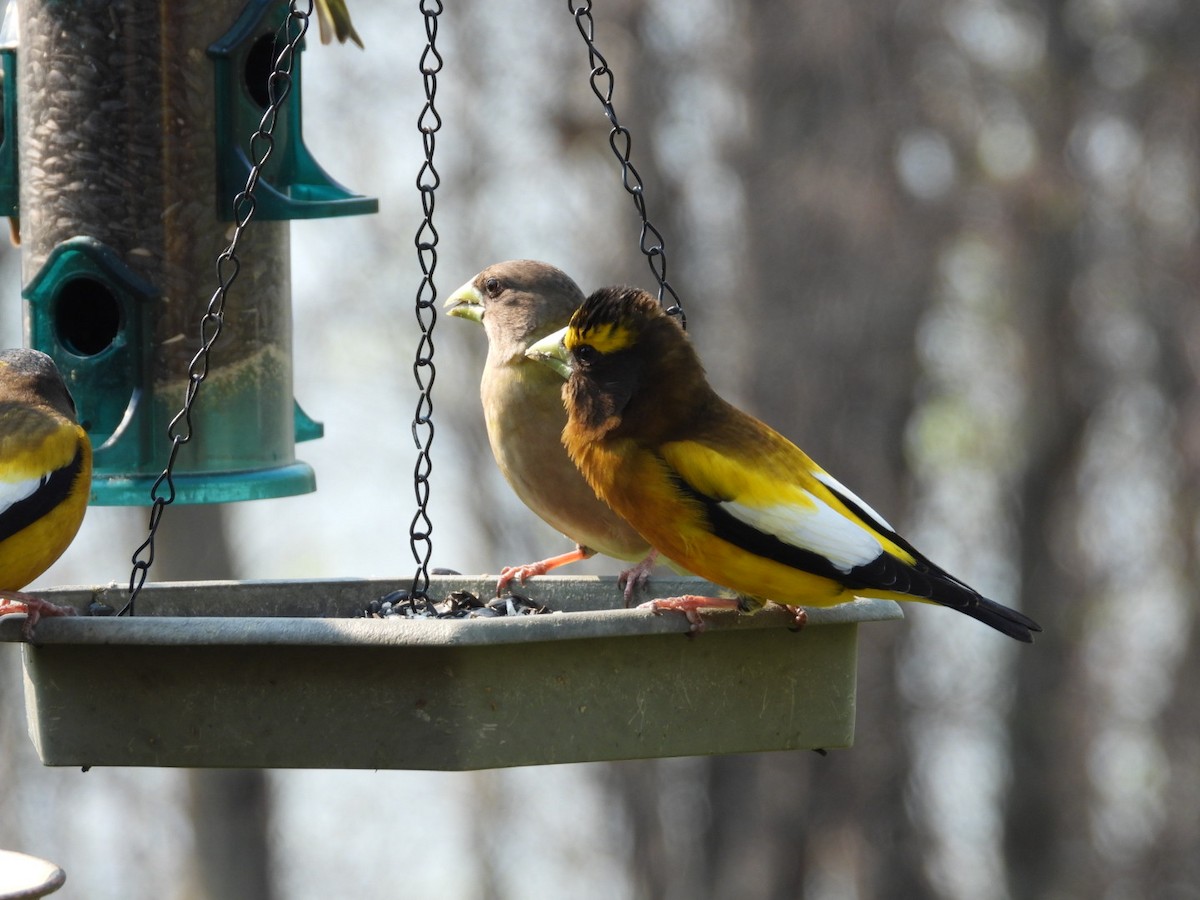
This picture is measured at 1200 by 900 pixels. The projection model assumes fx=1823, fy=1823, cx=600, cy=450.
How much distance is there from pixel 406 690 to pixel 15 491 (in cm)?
145

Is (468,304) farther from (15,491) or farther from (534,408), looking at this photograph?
(15,491)

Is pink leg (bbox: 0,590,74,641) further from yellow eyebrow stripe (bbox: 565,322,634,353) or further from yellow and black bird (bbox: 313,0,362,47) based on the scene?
yellow and black bird (bbox: 313,0,362,47)

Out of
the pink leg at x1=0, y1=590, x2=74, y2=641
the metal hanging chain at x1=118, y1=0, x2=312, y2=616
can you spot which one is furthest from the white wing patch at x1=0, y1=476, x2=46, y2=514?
the metal hanging chain at x1=118, y1=0, x2=312, y2=616

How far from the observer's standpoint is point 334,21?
5934 mm

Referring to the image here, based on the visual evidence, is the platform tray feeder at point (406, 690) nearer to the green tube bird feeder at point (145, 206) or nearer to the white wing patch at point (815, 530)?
the white wing patch at point (815, 530)

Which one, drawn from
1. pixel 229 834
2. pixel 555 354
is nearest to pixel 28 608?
pixel 555 354

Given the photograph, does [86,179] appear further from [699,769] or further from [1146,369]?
[1146,369]

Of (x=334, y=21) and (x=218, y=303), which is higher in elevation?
(x=334, y=21)

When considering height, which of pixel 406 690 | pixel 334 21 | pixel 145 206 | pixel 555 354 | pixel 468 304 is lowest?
pixel 406 690

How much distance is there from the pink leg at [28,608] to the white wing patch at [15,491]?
0.23 meters

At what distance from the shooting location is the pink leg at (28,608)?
3.99 m

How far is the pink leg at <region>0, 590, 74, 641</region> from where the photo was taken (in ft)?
13.1

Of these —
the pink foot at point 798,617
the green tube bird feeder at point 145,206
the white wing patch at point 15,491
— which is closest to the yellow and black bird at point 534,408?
the green tube bird feeder at point 145,206

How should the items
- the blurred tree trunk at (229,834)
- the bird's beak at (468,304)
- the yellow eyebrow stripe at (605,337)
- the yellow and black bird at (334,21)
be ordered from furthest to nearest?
the blurred tree trunk at (229,834), the yellow and black bird at (334,21), the bird's beak at (468,304), the yellow eyebrow stripe at (605,337)
